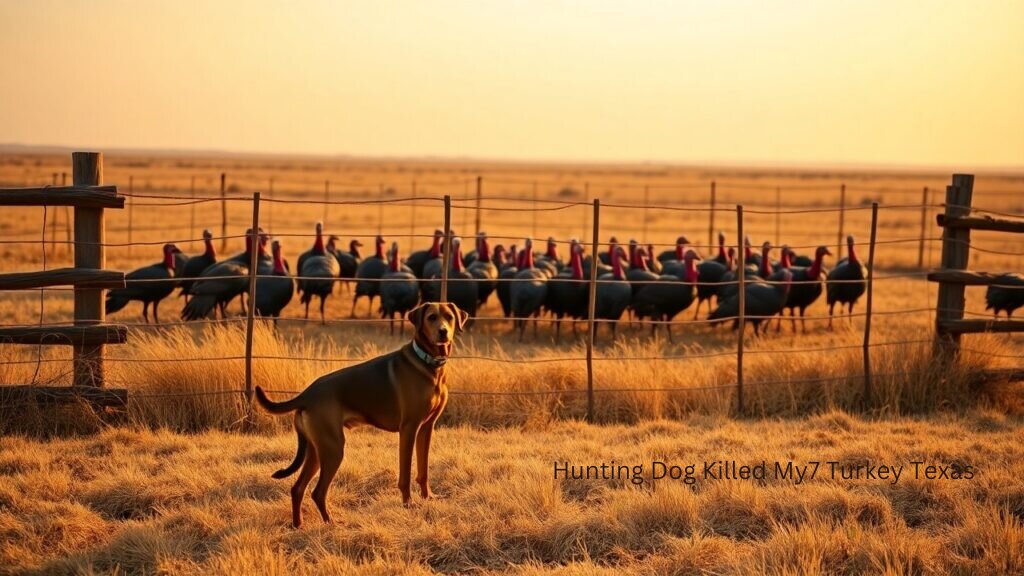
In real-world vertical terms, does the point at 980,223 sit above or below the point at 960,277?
above

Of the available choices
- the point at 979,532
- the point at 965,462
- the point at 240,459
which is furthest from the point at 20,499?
the point at 965,462

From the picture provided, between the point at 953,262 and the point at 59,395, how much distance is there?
316 inches

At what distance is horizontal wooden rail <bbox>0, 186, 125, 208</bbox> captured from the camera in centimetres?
749

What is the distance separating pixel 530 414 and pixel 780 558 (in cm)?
344

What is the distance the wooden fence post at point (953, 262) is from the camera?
945cm

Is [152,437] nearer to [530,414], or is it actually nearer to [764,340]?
[530,414]

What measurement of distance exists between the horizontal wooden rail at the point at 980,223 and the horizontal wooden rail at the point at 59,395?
7495 mm

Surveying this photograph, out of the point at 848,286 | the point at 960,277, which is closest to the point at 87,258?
the point at 960,277

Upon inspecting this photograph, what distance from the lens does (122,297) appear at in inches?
516

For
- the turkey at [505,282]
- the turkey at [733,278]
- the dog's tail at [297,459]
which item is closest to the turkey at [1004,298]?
the turkey at [733,278]

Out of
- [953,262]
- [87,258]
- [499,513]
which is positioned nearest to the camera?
[499,513]

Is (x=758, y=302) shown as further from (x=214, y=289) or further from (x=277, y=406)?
(x=277, y=406)

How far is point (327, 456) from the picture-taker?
555 cm

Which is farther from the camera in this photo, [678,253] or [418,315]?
[678,253]
